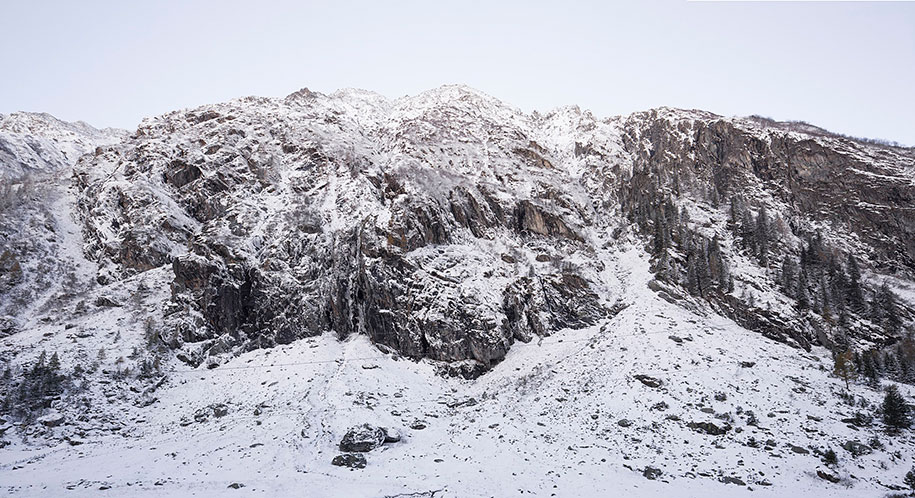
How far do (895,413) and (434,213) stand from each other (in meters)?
41.9

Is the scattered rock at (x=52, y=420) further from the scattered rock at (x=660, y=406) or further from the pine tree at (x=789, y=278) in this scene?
the pine tree at (x=789, y=278)

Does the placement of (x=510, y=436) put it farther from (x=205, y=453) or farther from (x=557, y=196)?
(x=557, y=196)

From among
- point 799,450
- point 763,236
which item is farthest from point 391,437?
point 763,236

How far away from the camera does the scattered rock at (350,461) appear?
2511 centimetres

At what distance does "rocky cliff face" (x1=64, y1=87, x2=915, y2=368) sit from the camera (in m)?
44.4

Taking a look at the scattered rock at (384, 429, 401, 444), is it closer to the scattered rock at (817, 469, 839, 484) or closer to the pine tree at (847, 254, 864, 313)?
the scattered rock at (817, 469, 839, 484)

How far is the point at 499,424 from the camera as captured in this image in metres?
29.6

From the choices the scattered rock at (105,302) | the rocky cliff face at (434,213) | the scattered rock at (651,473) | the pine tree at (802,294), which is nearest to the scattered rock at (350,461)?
the scattered rock at (651,473)

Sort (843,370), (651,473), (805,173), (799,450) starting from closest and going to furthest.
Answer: (651,473) → (799,450) → (843,370) → (805,173)

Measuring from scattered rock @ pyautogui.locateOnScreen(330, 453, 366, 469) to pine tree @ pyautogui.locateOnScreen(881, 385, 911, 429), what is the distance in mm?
29636

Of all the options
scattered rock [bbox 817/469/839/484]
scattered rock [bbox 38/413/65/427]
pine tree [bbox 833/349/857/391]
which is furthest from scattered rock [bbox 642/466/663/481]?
scattered rock [bbox 38/413/65/427]

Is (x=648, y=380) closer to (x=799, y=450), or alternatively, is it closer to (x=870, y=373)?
(x=799, y=450)

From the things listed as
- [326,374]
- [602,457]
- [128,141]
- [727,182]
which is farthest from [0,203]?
[727,182]

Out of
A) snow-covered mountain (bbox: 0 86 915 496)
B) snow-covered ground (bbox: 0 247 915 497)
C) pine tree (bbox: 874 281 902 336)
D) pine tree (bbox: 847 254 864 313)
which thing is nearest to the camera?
snow-covered ground (bbox: 0 247 915 497)
